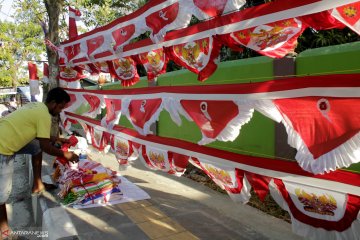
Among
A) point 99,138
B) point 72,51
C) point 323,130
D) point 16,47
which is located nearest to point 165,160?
point 323,130

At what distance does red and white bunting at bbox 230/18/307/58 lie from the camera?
6.26 ft

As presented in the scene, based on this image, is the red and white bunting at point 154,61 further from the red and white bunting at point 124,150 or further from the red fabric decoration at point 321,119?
the red fabric decoration at point 321,119

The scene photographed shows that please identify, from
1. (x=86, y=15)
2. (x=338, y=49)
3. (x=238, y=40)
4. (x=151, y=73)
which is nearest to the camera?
A: (x=238, y=40)

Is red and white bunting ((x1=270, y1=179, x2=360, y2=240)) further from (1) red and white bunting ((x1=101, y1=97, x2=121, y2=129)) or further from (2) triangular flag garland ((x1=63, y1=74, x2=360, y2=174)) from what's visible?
(1) red and white bunting ((x1=101, y1=97, x2=121, y2=129))

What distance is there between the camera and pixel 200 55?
256 cm

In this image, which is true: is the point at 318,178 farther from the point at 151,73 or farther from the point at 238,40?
the point at 151,73

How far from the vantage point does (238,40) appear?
2.22m

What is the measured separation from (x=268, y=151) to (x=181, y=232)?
1.59 metres

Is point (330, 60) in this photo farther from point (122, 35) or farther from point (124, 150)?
point (124, 150)

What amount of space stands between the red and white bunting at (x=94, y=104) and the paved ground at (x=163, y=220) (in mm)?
1223

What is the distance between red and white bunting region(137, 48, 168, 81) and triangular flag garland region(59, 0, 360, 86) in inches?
0.4

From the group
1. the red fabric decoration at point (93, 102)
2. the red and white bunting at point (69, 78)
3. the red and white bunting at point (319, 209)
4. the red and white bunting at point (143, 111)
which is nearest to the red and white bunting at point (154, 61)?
the red and white bunting at point (143, 111)

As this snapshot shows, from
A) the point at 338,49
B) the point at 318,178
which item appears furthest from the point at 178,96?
the point at 338,49

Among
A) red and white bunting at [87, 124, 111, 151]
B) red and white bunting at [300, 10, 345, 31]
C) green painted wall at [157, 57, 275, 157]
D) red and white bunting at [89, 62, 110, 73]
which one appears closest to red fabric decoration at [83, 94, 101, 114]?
red and white bunting at [87, 124, 111, 151]
